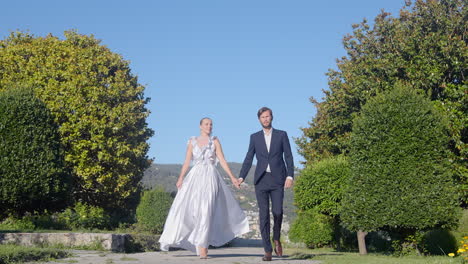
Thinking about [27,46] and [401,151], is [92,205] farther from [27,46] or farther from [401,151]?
[401,151]

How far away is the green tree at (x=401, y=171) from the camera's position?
1547 cm

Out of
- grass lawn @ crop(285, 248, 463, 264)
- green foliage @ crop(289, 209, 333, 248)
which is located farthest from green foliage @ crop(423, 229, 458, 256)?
green foliage @ crop(289, 209, 333, 248)

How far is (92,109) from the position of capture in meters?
32.7

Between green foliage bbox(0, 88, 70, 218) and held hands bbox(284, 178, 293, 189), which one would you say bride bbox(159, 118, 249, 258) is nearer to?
→ held hands bbox(284, 178, 293, 189)

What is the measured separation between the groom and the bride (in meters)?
0.80

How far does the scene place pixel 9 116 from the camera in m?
20.8

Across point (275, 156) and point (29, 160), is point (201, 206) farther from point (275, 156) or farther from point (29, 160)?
point (29, 160)

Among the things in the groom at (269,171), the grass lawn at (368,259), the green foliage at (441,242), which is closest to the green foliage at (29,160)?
the grass lawn at (368,259)

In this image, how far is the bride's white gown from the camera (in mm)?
11906

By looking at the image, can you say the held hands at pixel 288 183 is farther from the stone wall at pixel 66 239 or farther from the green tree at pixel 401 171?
the stone wall at pixel 66 239

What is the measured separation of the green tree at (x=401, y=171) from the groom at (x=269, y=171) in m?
5.34

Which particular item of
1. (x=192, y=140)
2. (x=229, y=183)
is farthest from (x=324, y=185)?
(x=229, y=183)

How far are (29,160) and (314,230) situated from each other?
15.8 meters

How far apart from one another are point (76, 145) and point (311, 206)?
13999 mm
